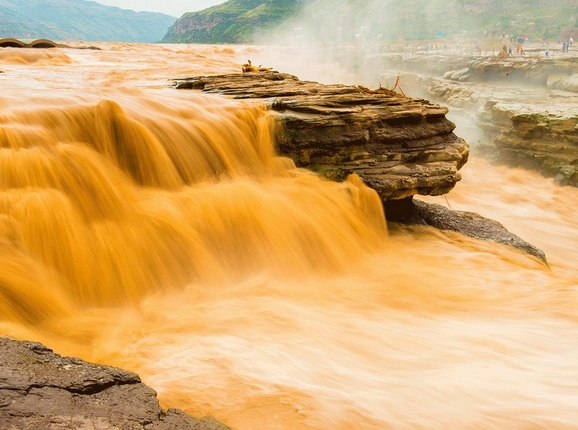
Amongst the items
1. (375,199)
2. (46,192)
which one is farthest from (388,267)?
(46,192)

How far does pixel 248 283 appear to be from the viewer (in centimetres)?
500

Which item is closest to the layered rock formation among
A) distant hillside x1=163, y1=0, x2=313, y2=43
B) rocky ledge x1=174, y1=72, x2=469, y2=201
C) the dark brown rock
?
the dark brown rock

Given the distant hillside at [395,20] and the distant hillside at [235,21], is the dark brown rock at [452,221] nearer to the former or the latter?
the distant hillside at [395,20]

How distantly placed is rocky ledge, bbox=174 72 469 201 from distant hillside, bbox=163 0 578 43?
172 ft

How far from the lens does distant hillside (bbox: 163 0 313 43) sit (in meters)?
101

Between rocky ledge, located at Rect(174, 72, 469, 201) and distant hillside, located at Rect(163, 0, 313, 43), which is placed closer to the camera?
rocky ledge, located at Rect(174, 72, 469, 201)

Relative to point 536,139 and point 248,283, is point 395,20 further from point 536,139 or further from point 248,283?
point 248,283

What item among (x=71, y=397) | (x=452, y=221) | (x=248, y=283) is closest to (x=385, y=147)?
(x=452, y=221)

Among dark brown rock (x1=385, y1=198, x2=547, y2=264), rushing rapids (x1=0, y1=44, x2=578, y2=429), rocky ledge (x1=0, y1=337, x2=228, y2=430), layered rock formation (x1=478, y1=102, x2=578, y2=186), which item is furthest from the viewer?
layered rock formation (x1=478, y1=102, x2=578, y2=186)

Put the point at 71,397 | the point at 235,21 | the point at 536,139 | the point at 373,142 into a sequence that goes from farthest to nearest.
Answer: the point at 235,21
the point at 536,139
the point at 373,142
the point at 71,397

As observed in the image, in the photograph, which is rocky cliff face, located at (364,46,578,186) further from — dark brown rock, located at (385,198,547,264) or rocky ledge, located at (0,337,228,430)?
rocky ledge, located at (0,337,228,430)

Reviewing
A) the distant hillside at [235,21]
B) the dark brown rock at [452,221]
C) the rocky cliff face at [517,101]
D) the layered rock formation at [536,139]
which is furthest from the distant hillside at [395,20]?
the dark brown rock at [452,221]

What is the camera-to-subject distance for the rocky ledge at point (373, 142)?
696 cm

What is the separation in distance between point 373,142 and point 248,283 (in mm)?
3181
